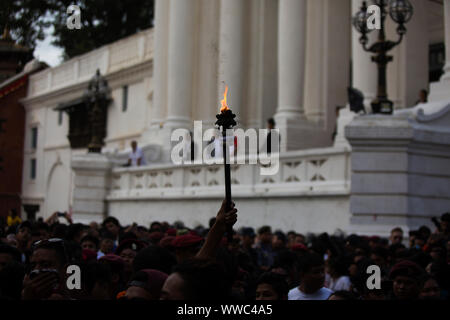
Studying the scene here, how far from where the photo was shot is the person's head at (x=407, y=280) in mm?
6375

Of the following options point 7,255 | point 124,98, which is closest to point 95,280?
point 7,255

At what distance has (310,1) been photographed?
27.8m

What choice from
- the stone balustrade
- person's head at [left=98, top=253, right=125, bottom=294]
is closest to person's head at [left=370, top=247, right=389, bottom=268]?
person's head at [left=98, top=253, right=125, bottom=294]

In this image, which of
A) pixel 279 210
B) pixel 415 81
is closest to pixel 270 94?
pixel 415 81

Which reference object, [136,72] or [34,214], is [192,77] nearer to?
[136,72]

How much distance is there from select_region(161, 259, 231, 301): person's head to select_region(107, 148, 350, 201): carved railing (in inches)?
513

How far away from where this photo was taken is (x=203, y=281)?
3.62 meters

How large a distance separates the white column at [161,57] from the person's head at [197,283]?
26425mm

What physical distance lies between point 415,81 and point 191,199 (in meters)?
7.32

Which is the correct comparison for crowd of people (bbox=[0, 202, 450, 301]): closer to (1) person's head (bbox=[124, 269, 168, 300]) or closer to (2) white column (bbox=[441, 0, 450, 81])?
(1) person's head (bbox=[124, 269, 168, 300])

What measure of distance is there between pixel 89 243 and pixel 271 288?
13.3 ft

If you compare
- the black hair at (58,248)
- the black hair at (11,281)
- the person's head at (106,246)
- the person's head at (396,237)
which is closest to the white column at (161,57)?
the person's head at (396,237)

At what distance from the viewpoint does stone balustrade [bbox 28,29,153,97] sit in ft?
123

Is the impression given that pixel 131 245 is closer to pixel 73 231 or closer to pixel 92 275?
pixel 92 275
